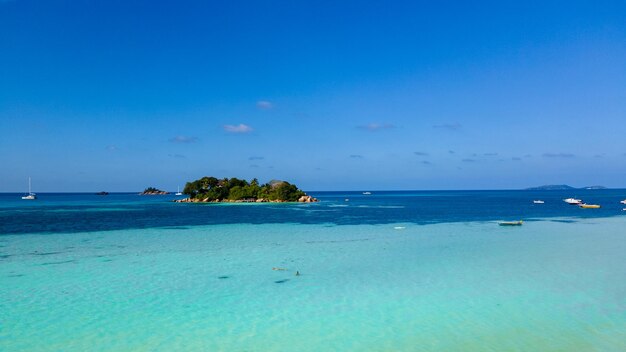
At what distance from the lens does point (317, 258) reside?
20969mm

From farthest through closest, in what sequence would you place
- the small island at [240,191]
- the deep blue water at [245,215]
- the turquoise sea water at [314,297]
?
1. the small island at [240,191]
2. the deep blue water at [245,215]
3. the turquoise sea water at [314,297]

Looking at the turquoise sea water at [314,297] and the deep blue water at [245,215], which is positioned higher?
the deep blue water at [245,215]

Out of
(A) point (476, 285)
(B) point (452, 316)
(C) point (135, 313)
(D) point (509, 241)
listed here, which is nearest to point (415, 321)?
(B) point (452, 316)

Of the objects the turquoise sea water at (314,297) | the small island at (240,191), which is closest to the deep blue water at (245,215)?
the turquoise sea water at (314,297)

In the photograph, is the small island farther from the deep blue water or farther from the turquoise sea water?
the turquoise sea water

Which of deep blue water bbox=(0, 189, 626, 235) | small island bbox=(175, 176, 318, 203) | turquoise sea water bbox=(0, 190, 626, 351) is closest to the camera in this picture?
turquoise sea water bbox=(0, 190, 626, 351)

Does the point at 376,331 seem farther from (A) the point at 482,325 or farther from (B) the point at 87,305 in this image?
(B) the point at 87,305

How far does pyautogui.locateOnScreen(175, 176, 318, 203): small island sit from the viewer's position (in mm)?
103188

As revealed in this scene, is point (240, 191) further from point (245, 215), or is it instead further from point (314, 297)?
point (314, 297)

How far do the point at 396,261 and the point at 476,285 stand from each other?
5.39m

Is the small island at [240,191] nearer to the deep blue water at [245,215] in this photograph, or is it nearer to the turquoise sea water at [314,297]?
the deep blue water at [245,215]

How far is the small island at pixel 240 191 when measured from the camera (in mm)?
103188

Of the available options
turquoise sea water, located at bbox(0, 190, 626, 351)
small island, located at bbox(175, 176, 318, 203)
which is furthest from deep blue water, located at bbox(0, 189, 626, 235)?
small island, located at bbox(175, 176, 318, 203)

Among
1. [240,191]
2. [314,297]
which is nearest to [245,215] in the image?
[314,297]
